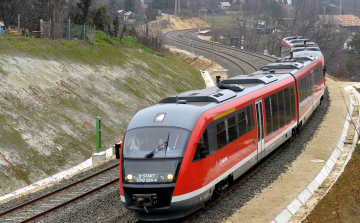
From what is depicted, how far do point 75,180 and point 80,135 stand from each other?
6096 mm

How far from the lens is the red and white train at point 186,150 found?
1007 centimetres

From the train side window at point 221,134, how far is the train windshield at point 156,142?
4.50ft

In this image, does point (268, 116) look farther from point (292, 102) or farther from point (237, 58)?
point (237, 58)

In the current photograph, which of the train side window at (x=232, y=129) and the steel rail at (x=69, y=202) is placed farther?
the train side window at (x=232, y=129)

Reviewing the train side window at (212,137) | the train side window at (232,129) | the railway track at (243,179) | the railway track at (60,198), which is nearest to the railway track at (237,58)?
the railway track at (243,179)

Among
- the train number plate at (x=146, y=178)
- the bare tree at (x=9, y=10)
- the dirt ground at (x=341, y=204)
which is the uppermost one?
the bare tree at (x=9, y=10)

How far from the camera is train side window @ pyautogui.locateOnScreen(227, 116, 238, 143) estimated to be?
1237cm

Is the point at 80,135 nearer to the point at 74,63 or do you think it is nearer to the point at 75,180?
the point at 75,180

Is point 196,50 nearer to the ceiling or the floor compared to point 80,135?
nearer to the ceiling

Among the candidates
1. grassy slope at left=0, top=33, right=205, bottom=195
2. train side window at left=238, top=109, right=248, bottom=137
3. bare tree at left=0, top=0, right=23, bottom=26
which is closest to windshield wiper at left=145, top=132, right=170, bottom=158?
train side window at left=238, top=109, right=248, bottom=137

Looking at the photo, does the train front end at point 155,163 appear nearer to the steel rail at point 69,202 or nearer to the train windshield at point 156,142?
the train windshield at point 156,142

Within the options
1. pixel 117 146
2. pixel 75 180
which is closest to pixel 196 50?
pixel 75 180

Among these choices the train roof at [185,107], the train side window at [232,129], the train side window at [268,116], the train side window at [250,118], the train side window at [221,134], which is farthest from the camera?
the train side window at [268,116]

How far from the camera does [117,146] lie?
37.0 feet
